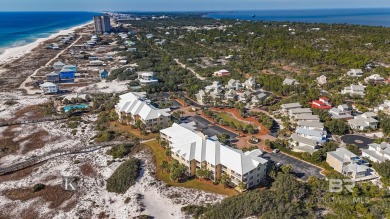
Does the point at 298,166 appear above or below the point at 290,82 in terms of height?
below

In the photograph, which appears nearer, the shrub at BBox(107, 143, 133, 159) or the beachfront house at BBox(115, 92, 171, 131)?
the shrub at BBox(107, 143, 133, 159)

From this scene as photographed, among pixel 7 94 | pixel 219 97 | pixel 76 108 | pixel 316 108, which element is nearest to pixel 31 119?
pixel 76 108

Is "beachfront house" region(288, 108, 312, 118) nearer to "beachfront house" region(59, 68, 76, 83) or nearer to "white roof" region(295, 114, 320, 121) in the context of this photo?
"white roof" region(295, 114, 320, 121)

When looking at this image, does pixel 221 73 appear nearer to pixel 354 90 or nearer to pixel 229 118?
pixel 229 118

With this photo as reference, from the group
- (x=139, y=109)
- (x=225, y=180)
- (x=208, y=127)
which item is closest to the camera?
(x=225, y=180)

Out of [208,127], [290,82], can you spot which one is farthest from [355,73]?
[208,127]

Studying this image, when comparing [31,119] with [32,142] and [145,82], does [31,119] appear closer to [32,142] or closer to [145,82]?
[32,142]

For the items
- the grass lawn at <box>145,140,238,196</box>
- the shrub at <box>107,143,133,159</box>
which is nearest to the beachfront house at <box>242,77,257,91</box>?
the shrub at <box>107,143,133,159</box>
